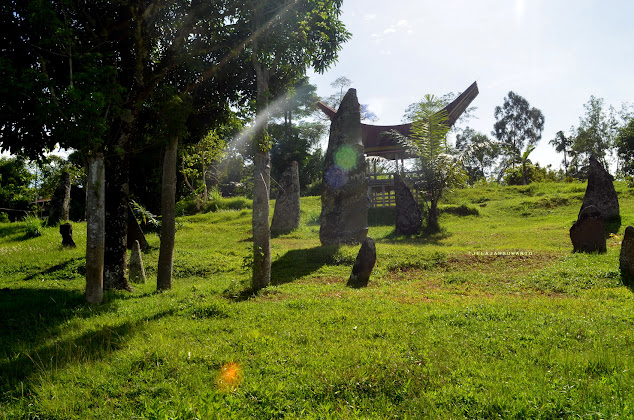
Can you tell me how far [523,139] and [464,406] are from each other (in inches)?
2389

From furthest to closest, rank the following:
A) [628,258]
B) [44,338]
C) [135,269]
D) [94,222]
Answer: [135,269]
[628,258]
[94,222]
[44,338]

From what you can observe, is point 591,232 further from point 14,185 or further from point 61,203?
point 14,185

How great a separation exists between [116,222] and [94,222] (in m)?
2.06

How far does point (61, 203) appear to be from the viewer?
72.4 feet

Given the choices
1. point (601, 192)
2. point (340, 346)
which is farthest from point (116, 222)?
point (601, 192)

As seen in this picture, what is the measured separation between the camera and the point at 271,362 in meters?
5.55

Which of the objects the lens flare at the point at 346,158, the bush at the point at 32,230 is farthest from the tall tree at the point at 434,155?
the bush at the point at 32,230

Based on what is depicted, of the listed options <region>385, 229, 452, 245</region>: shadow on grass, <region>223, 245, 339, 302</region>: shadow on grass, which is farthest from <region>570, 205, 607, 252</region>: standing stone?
<region>223, 245, 339, 302</region>: shadow on grass

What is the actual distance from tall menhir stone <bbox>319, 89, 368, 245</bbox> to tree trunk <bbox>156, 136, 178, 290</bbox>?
7.84m

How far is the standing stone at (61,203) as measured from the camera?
21922mm

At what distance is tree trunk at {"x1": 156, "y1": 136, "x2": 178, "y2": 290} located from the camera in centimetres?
1067

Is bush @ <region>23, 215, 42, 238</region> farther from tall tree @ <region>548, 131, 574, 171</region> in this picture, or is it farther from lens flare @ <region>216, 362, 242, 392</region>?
tall tree @ <region>548, 131, 574, 171</region>

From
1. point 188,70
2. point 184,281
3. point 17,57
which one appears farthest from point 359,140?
point 17,57

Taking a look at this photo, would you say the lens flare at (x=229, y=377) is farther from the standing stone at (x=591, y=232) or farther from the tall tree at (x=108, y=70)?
the standing stone at (x=591, y=232)
